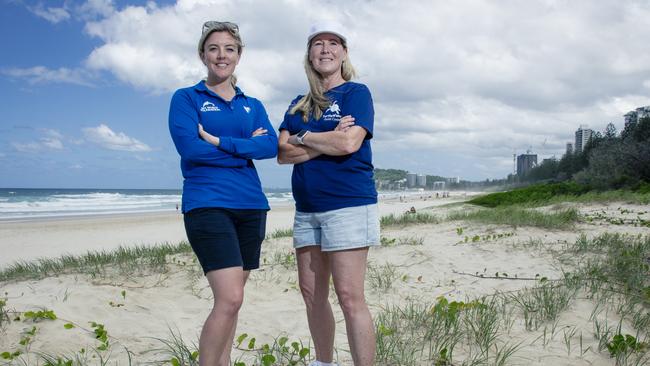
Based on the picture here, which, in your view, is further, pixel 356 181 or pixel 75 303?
pixel 75 303

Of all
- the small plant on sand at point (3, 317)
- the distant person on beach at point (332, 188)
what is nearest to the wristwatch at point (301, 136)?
the distant person on beach at point (332, 188)

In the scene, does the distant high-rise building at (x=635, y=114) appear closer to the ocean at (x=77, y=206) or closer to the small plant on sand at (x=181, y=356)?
the ocean at (x=77, y=206)

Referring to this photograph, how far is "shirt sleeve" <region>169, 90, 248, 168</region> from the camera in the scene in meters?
2.79

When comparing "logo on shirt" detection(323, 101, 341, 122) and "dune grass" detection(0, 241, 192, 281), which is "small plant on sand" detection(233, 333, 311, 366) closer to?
"logo on shirt" detection(323, 101, 341, 122)

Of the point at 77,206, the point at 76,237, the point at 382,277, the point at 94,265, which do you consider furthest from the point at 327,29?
the point at 77,206

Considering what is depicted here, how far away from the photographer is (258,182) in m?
2.99

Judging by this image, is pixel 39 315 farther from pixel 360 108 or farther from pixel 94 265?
pixel 360 108

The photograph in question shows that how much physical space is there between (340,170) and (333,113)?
1.11 feet

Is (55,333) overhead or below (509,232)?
below

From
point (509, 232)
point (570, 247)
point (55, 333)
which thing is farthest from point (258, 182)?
point (509, 232)

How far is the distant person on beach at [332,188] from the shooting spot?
9.00ft

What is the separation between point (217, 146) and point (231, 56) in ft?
1.85

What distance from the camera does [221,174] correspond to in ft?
9.25

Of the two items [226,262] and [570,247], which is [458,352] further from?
[570,247]
